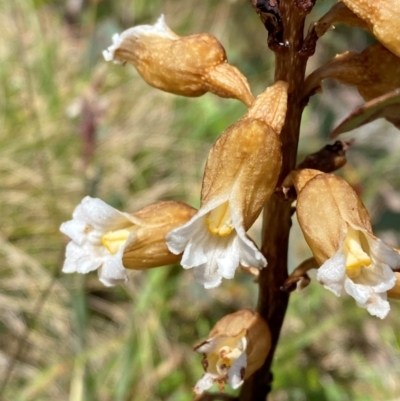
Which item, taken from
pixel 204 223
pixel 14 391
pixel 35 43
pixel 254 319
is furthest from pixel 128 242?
pixel 35 43

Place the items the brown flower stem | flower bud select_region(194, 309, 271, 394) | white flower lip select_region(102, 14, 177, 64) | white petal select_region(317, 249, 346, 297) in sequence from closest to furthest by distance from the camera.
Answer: white petal select_region(317, 249, 346, 297) → the brown flower stem → flower bud select_region(194, 309, 271, 394) → white flower lip select_region(102, 14, 177, 64)

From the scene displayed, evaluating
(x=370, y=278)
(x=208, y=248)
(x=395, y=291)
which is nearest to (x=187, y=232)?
(x=208, y=248)

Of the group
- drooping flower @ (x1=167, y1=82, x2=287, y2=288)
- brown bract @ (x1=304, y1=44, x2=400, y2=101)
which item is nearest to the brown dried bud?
drooping flower @ (x1=167, y1=82, x2=287, y2=288)

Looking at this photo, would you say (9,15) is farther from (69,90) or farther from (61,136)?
(61,136)

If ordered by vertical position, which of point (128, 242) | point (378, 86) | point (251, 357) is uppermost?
point (378, 86)

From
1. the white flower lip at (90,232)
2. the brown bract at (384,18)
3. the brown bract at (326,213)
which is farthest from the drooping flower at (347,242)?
the white flower lip at (90,232)

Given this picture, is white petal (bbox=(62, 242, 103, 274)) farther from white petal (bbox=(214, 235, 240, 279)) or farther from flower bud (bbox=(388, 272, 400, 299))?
flower bud (bbox=(388, 272, 400, 299))
